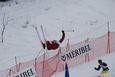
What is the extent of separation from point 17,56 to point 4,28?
24cm

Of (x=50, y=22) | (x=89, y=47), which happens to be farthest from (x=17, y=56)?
(x=89, y=47)

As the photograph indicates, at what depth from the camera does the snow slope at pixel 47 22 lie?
2.64 meters

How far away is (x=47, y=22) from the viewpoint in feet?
8.96

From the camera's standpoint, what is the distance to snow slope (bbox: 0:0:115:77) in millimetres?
2639

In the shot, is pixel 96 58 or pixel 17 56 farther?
pixel 96 58

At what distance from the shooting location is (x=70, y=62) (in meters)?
2.74

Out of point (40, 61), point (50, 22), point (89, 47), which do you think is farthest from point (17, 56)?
point (89, 47)

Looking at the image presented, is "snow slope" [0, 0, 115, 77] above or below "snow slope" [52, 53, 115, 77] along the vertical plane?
above

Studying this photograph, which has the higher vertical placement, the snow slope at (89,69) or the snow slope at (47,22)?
the snow slope at (47,22)

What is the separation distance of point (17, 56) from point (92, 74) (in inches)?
24.3

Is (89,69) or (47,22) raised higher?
(47,22)

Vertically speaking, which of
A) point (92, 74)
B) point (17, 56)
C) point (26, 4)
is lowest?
point (92, 74)

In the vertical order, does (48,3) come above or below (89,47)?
above

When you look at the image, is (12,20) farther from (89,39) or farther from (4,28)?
(89,39)
